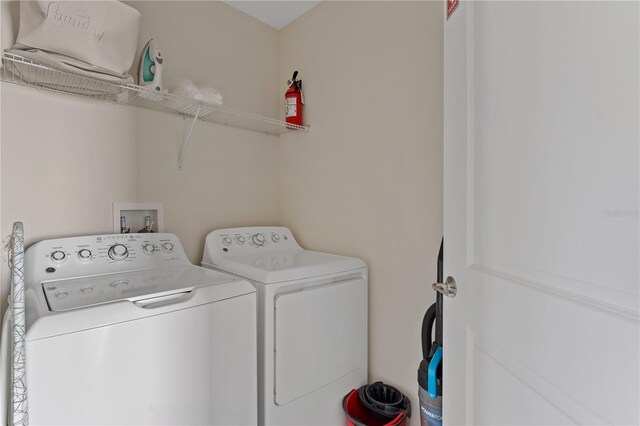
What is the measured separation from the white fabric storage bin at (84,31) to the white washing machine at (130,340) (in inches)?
30.8

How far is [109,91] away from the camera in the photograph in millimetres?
1445

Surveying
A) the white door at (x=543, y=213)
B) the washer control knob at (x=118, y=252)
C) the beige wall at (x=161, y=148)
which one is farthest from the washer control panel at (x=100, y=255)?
the white door at (x=543, y=213)

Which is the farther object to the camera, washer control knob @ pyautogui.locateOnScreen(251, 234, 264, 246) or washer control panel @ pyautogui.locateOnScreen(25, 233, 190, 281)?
washer control knob @ pyautogui.locateOnScreen(251, 234, 264, 246)

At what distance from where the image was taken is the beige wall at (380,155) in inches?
58.1

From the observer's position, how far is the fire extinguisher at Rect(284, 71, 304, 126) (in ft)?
6.68

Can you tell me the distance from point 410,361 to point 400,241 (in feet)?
1.98

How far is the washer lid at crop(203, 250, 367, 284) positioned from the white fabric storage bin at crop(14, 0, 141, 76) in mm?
1020

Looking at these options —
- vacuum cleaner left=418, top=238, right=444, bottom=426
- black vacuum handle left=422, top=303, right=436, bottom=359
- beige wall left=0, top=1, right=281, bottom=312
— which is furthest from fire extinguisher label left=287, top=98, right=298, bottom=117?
black vacuum handle left=422, top=303, right=436, bottom=359

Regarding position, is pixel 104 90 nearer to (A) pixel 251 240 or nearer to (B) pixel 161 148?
(B) pixel 161 148

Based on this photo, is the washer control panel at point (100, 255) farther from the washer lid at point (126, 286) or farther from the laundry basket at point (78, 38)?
the laundry basket at point (78, 38)

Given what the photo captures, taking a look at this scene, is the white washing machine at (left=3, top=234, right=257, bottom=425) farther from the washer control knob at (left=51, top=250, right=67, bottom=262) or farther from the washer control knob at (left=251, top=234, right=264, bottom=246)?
the washer control knob at (left=251, top=234, right=264, bottom=246)

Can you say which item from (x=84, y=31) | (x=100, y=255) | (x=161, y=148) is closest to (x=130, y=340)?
(x=100, y=255)

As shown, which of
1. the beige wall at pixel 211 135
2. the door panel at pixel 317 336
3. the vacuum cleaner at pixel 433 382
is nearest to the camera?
the vacuum cleaner at pixel 433 382

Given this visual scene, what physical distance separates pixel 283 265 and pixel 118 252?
2.55ft
